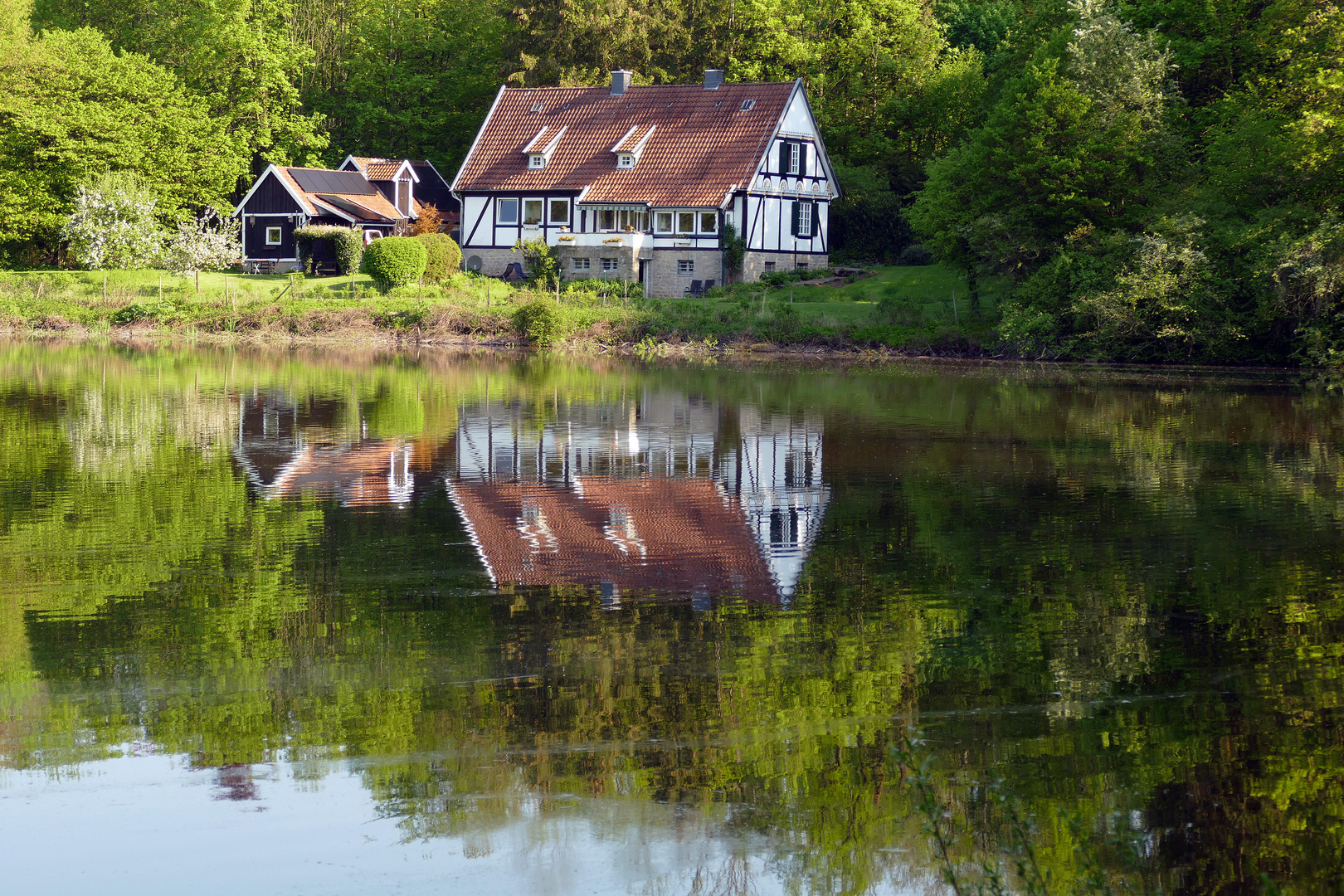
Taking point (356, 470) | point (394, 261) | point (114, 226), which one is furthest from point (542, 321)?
point (356, 470)

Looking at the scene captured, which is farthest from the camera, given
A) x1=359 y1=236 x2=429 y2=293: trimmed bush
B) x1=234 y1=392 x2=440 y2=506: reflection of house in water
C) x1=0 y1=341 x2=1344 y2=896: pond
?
x1=359 y1=236 x2=429 y2=293: trimmed bush

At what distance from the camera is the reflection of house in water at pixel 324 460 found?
17172mm

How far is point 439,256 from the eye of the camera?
5316 centimetres

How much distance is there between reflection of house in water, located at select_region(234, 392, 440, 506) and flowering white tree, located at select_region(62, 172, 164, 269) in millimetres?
33986

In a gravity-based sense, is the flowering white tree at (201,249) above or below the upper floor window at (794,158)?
below

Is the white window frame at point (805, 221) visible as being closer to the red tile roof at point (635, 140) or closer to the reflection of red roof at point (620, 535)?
the red tile roof at point (635, 140)

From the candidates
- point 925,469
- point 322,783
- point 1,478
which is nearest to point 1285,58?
point 925,469

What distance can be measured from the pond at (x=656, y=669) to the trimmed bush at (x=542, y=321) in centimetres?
2412

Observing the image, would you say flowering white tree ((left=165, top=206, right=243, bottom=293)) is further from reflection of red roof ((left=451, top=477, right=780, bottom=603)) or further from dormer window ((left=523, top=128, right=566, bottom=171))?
reflection of red roof ((left=451, top=477, right=780, bottom=603))

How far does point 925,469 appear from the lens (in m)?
19.9

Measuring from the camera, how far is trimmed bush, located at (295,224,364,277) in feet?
185

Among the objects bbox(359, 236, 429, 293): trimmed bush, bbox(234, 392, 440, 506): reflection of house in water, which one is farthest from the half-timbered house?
bbox(234, 392, 440, 506): reflection of house in water

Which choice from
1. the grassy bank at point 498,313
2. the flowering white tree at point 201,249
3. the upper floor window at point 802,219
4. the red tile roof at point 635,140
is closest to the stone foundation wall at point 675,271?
the red tile roof at point 635,140

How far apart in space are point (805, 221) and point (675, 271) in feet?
20.9
